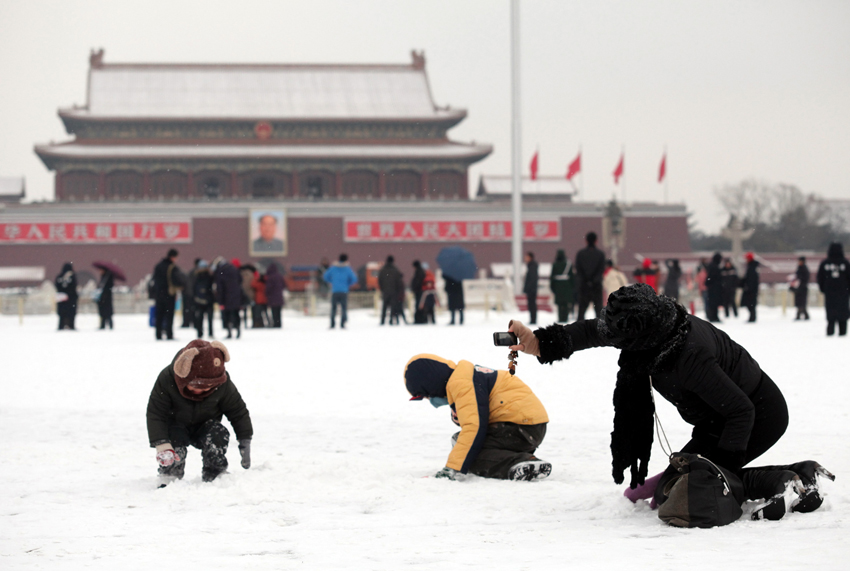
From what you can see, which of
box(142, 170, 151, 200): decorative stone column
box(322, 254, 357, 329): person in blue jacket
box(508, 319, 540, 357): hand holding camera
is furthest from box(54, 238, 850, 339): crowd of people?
box(142, 170, 151, 200): decorative stone column

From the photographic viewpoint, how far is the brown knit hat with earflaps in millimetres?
3518

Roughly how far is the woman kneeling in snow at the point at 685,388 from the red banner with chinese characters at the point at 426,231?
1179 inches

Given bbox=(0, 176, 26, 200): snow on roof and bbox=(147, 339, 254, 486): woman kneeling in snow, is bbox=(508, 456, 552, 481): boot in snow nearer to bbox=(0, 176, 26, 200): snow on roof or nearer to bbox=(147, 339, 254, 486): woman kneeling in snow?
bbox=(147, 339, 254, 486): woman kneeling in snow

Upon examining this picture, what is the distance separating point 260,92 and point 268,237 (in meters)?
6.35

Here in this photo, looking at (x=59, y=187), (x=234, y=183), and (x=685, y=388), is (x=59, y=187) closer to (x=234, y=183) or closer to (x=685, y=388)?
(x=234, y=183)

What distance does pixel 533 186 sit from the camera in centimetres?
3688

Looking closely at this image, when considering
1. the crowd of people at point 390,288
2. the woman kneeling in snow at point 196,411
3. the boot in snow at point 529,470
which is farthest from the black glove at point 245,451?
the crowd of people at point 390,288

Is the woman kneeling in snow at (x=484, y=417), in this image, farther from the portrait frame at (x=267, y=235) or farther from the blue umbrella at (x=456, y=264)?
the portrait frame at (x=267, y=235)

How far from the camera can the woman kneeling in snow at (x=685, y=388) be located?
8.97 ft

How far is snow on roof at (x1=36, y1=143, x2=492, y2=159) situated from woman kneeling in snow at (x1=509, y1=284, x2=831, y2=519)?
31.3 meters

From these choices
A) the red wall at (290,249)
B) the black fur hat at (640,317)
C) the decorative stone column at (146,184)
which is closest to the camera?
the black fur hat at (640,317)

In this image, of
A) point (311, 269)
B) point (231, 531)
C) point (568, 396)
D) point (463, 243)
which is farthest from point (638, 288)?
point (463, 243)

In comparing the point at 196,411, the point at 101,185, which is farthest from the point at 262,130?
the point at 196,411

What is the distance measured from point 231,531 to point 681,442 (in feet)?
7.94
